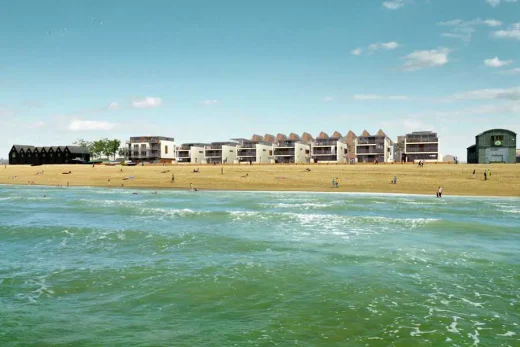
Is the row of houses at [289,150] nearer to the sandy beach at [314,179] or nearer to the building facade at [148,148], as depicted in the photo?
the building facade at [148,148]

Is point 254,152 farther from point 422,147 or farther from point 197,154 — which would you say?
point 422,147

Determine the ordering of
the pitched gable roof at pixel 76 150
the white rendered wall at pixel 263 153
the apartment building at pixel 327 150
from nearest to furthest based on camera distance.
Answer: the apartment building at pixel 327 150
the white rendered wall at pixel 263 153
the pitched gable roof at pixel 76 150

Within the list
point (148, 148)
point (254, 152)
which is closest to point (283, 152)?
point (254, 152)

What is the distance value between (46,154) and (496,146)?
156138 millimetres

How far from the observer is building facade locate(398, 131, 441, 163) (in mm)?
121125

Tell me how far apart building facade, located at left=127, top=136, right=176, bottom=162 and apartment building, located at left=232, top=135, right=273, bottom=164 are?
98.8 ft

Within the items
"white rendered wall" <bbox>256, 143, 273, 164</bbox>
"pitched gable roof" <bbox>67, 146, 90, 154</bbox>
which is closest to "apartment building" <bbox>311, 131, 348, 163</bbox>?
"white rendered wall" <bbox>256, 143, 273, 164</bbox>

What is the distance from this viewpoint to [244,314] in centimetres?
1454

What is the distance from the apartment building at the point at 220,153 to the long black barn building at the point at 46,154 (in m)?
51.7

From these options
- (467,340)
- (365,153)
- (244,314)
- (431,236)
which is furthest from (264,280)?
(365,153)

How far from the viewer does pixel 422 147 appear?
123m

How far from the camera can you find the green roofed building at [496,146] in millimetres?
98688

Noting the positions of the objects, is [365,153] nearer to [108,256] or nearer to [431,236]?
[431,236]

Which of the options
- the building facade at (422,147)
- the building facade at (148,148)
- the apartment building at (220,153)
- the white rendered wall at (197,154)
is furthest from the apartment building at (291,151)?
the building facade at (148,148)
